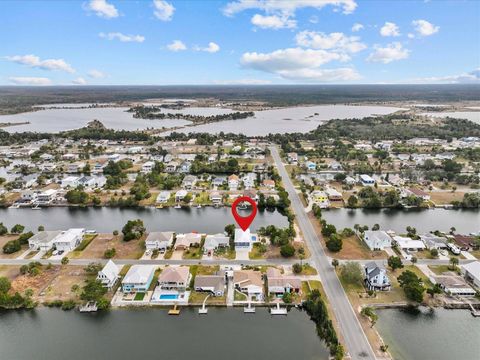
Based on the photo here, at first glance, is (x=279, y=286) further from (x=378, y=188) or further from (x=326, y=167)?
(x=326, y=167)

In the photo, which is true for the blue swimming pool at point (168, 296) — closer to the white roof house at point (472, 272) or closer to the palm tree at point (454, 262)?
the palm tree at point (454, 262)

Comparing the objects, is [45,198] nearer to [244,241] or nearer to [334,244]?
[244,241]

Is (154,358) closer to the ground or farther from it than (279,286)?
closer to the ground

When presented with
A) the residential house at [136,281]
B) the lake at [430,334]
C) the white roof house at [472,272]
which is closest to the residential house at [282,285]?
the lake at [430,334]

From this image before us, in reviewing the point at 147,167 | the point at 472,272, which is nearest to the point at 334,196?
the point at 472,272

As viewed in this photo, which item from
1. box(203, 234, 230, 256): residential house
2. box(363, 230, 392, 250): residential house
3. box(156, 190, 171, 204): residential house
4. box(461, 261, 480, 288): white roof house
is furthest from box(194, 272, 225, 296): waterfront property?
box(156, 190, 171, 204): residential house

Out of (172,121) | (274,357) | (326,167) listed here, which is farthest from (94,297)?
(172,121)
